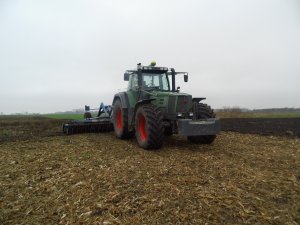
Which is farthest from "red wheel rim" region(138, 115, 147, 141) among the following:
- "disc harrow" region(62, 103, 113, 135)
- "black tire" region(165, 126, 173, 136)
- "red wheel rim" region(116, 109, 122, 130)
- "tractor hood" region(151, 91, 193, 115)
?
"disc harrow" region(62, 103, 113, 135)

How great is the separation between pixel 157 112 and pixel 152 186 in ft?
11.6

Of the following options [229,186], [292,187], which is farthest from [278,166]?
[229,186]

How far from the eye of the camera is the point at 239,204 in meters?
5.31

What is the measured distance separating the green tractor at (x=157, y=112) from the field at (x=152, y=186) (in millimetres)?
563

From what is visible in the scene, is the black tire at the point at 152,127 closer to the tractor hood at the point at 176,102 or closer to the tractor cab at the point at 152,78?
the tractor hood at the point at 176,102

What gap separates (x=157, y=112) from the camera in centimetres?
943

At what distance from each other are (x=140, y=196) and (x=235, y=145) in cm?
599

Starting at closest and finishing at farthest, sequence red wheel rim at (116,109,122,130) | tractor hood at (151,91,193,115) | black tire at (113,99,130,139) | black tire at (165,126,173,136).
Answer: tractor hood at (151,91,193,115), black tire at (165,126,173,136), black tire at (113,99,130,139), red wheel rim at (116,109,122,130)

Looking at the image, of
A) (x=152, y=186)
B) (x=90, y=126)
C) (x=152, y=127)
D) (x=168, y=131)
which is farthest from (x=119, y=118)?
(x=152, y=186)

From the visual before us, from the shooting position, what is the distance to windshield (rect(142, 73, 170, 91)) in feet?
37.9

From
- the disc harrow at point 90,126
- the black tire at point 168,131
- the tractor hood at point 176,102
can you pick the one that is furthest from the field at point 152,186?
the disc harrow at point 90,126

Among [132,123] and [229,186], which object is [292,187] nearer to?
[229,186]

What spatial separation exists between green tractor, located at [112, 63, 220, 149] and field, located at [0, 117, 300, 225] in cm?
56

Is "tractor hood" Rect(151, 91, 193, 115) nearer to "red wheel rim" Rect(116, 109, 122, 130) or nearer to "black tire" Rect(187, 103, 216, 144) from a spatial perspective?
"black tire" Rect(187, 103, 216, 144)
